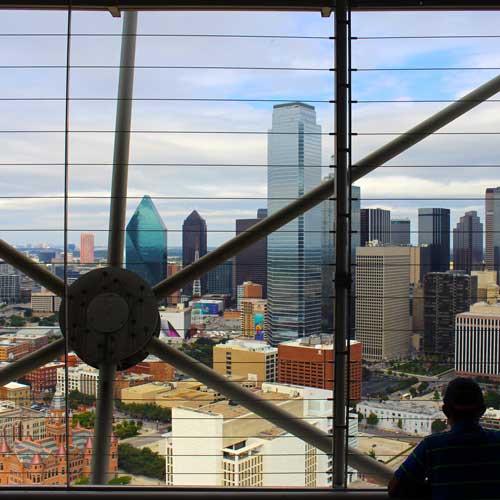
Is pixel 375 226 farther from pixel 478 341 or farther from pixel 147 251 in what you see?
pixel 147 251

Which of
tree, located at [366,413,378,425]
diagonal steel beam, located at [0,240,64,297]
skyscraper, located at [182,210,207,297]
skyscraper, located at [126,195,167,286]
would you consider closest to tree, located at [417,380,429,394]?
tree, located at [366,413,378,425]

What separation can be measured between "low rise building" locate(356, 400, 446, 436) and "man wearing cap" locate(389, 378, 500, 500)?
48 centimetres

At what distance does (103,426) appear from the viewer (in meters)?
1.67

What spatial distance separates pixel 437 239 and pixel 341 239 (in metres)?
0.32

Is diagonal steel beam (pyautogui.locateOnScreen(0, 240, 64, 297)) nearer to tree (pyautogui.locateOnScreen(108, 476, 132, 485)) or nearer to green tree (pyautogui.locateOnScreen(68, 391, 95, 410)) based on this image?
green tree (pyautogui.locateOnScreen(68, 391, 95, 410))

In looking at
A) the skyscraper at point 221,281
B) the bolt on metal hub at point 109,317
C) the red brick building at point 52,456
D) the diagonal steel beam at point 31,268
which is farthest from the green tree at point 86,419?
the skyscraper at point 221,281

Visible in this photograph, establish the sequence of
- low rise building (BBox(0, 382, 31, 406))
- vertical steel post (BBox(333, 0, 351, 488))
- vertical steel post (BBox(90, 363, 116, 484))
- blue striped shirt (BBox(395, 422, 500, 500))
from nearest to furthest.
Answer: blue striped shirt (BBox(395, 422, 500, 500))
vertical steel post (BBox(333, 0, 351, 488))
vertical steel post (BBox(90, 363, 116, 484))
low rise building (BBox(0, 382, 31, 406))

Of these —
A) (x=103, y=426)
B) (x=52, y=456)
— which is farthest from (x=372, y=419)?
(x=52, y=456)

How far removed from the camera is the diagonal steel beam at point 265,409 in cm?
160

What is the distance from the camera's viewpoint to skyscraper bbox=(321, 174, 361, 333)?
1.55 m

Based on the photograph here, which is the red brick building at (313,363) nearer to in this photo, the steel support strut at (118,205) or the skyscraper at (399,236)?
the skyscraper at (399,236)

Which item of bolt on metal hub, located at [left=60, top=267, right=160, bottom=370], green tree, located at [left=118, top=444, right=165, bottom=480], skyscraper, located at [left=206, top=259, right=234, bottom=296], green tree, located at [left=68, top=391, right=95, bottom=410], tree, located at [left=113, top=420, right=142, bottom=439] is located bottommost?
green tree, located at [left=118, top=444, right=165, bottom=480]

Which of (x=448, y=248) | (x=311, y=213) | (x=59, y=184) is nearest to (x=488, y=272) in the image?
(x=448, y=248)

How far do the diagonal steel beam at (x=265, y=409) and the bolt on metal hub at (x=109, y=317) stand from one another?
0.06 meters
